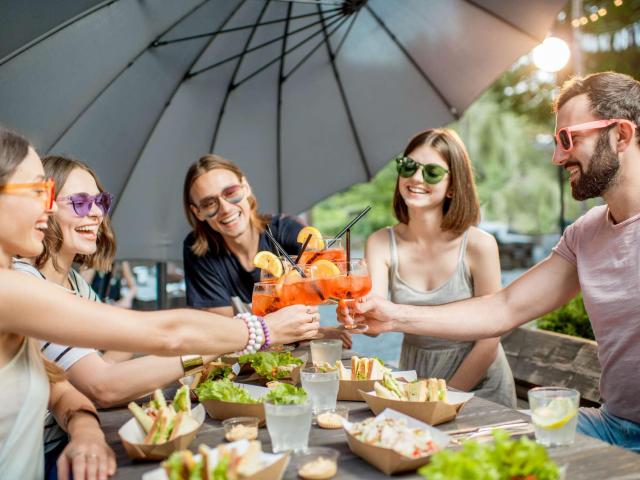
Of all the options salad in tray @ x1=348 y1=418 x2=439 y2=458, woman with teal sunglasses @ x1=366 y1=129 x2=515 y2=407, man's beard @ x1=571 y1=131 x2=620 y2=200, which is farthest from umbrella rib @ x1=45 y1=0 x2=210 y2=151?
salad in tray @ x1=348 y1=418 x2=439 y2=458

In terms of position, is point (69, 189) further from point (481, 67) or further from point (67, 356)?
point (481, 67)

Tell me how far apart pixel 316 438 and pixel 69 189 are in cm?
167

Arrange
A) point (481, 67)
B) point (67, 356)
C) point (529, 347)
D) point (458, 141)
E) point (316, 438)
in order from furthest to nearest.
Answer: point (481, 67)
point (529, 347)
point (458, 141)
point (67, 356)
point (316, 438)

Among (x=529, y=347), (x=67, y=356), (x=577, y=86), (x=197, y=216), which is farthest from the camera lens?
(x=529, y=347)

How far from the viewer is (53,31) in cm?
285

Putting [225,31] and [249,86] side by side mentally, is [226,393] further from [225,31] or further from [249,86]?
[249,86]

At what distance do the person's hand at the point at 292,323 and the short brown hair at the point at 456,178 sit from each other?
146 centimetres

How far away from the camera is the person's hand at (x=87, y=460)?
180 cm

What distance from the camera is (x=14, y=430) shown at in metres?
1.84

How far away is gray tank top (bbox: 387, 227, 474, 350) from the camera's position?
142 inches

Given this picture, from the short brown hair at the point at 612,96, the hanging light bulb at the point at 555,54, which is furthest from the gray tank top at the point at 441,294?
the hanging light bulb at the point at 555,54

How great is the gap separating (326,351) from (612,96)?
155 cm

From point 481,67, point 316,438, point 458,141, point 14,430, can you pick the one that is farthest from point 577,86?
point 14,430

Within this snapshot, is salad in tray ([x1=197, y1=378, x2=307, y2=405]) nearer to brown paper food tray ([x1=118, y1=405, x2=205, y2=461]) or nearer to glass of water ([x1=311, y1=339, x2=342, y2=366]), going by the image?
brown paper food tray ([x1=118, y1=405, x2=205, y2=461])
